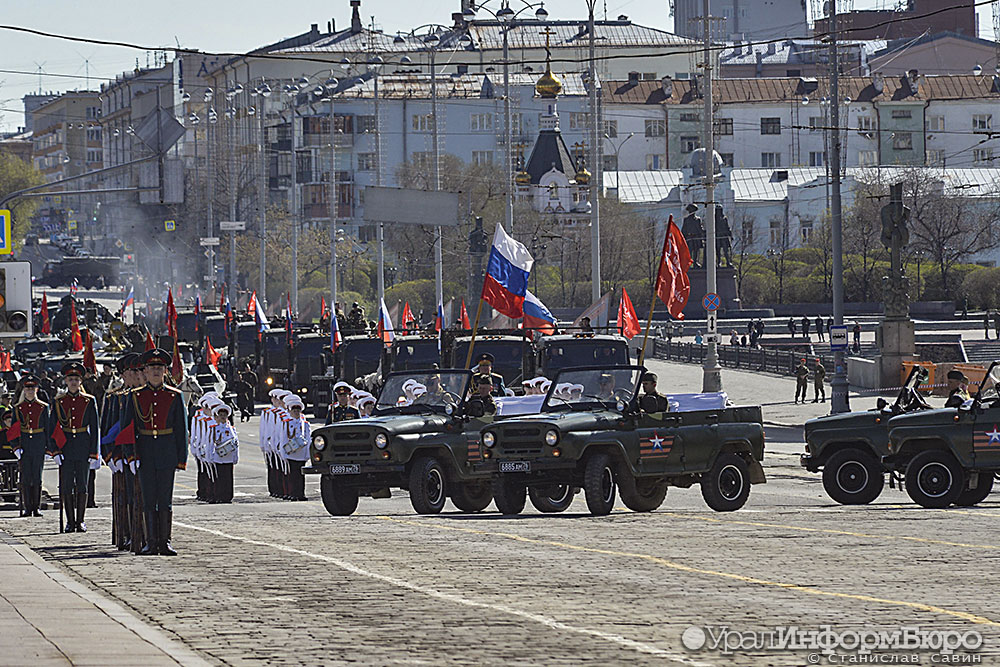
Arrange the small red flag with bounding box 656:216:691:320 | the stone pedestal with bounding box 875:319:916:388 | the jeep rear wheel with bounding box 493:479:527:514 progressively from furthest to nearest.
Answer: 1. the stone pedestal with bounding box 875:319:916:388
2. the small red flag with bounding box 656:216:691:320
3. the jeep rear wheel with bounding box 493:479:527:514

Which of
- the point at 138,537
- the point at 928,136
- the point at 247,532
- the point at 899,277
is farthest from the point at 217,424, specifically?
the point at 928,136

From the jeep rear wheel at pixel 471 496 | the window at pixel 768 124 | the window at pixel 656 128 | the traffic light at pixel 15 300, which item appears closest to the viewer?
the jeep rear wheel at pixel 471 496

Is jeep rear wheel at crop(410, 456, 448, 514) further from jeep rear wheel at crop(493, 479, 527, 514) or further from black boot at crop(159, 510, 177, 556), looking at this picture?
black boot at crop(159, 510, 177, 556)

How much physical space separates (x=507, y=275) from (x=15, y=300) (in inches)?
427

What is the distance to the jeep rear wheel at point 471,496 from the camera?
21031mm

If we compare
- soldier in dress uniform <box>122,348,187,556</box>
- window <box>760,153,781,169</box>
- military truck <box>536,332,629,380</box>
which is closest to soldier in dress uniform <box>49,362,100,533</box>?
soldier in dress uniform <box>122,348,187,556</box>

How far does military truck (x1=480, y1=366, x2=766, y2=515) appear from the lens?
64.2 ft

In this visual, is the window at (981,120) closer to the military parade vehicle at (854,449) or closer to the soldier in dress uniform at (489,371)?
the soldier in dress uniform at (489,371)

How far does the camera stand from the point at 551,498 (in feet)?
69.5

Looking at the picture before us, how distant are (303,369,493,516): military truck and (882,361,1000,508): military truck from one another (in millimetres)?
5044

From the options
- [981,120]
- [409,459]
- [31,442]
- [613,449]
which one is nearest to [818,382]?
[409,459]

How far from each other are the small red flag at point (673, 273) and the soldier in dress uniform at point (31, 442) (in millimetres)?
17559

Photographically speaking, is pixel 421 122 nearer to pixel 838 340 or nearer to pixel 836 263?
pixel 836 263

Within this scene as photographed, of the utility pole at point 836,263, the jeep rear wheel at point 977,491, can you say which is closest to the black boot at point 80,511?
the jeep rear wheel at point 977,491
